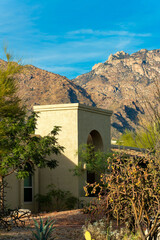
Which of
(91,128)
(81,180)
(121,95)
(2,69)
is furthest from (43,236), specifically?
(121,95)

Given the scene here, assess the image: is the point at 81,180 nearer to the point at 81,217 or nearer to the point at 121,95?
the point at 81,217

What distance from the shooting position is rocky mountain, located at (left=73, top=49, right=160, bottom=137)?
95.2 meters

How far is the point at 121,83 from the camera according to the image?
11975 cm

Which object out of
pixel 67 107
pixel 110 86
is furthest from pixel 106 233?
pixel 110 86

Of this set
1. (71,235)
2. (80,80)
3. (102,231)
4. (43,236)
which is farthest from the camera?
(80,80)

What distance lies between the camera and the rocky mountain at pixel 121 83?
95250mm

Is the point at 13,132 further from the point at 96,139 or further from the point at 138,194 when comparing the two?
the point at 96,139

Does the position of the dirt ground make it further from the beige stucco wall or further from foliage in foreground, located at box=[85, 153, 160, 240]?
the beige stucco wall

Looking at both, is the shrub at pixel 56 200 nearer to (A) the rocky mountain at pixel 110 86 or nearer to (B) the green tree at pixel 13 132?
(B) the green tree at pixel 13 132

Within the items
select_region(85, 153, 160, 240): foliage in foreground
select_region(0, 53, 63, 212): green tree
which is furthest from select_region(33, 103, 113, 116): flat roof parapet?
select_region(85, 153, 160, 240): foliage in foreground

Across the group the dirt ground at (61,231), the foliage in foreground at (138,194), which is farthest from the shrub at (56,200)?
the foliage in foreground at (138,194)

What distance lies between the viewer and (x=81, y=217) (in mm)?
13461

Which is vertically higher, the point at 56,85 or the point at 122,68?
the point at 122,68

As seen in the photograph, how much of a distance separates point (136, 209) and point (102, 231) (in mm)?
2449
